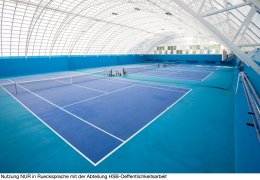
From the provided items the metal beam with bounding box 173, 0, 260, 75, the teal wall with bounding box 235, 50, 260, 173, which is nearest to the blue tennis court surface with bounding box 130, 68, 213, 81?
the metal beam with bounding box 173, 0, 260, 75

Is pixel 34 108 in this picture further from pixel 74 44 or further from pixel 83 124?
A: pixel 74 44

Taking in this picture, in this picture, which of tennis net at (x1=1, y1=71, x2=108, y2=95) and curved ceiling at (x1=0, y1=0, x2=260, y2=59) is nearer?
tennis net at (x1=1, y1=71, x2=108, y2=95)

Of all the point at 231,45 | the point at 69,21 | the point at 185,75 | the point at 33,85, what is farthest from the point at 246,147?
the point at 69,21

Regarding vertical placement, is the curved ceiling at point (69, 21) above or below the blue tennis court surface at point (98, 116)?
above

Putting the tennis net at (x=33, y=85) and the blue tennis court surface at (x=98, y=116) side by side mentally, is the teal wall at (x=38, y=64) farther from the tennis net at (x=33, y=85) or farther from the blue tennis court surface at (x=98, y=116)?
the blue tennis court surface at (x=98, y=116)

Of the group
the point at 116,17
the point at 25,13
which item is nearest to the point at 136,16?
the point at 116,17

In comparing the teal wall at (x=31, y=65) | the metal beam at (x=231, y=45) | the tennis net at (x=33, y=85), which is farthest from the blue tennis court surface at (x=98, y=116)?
the teal wall at (x=31, y=65)

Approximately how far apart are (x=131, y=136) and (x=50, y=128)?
4.74 m

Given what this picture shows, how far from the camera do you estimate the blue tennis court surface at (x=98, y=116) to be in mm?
7707

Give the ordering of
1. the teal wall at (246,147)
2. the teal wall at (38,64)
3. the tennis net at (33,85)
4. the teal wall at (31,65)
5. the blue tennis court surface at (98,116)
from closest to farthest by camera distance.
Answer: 1. the teal wall at (246,147)
2. the blue tennis court surface at (98,116)
3. the tennis net at (33,85)
4. the teal wall at (31,65)
5. the teal wall at (38,64)

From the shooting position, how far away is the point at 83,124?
977 centimetres

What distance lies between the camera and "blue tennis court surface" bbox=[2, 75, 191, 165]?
7.71m

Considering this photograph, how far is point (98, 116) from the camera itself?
11.0 metres

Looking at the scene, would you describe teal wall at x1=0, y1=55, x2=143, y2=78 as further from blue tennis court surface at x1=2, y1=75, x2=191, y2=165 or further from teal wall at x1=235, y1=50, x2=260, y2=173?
teal wall at x1=235, y1=50, x2=260, y2=173
